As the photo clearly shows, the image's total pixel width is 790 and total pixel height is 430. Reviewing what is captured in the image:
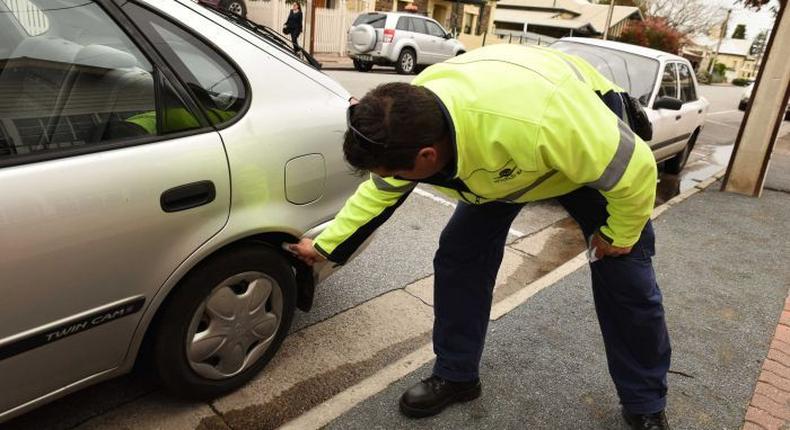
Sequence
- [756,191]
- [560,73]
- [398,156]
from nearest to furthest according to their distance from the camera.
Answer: [398,156], [560,73], [756,191]

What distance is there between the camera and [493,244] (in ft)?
7.12

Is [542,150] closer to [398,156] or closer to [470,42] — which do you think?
[398,156]

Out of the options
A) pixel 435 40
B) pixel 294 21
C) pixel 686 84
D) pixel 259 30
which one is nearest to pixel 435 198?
pixel 259 30

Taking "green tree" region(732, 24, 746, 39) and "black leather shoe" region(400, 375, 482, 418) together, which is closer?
"black leather shoe" region(400, 375, 482, 418)

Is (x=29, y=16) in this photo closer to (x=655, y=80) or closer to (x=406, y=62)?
(x=655, y=80)

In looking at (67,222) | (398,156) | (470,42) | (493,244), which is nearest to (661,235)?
(493,244)

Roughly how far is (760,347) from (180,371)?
2.85 m

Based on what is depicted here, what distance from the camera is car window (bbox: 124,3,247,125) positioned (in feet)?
6.26

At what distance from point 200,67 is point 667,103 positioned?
497 centimetres

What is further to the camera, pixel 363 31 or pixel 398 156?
pixel 363 31

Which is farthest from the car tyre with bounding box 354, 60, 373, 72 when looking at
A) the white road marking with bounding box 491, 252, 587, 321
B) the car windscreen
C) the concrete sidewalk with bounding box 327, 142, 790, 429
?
the white road marking with bounding box 491, 252, 587, 321

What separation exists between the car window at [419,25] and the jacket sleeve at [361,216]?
15164 mm

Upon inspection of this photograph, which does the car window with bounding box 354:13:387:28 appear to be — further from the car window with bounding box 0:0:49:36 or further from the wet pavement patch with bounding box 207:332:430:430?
the car window with bounding box 0:0:49:36

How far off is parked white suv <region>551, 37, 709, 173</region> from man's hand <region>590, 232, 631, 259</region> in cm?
416
